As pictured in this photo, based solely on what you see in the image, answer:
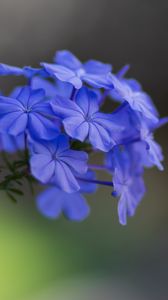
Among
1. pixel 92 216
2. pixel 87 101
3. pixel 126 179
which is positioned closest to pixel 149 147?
pixel 126 179

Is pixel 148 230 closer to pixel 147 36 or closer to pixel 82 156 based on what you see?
pixel 147 36

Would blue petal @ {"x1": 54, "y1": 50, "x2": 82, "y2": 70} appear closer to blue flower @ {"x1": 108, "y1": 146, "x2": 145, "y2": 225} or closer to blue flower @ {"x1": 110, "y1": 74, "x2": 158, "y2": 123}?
blue flower @ {"x1": 110, "y1": 74, "x2": 158, "y2": 123}

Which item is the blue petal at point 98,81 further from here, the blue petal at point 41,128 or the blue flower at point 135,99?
the blue petal at point 41,128

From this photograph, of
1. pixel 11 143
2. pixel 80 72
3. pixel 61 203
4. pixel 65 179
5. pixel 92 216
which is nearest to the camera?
pixel 65 179

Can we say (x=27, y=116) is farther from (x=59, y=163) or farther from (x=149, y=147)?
(x=149, y=147)

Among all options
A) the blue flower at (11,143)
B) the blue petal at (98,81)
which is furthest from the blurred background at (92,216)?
the blue petal at (98,81)
